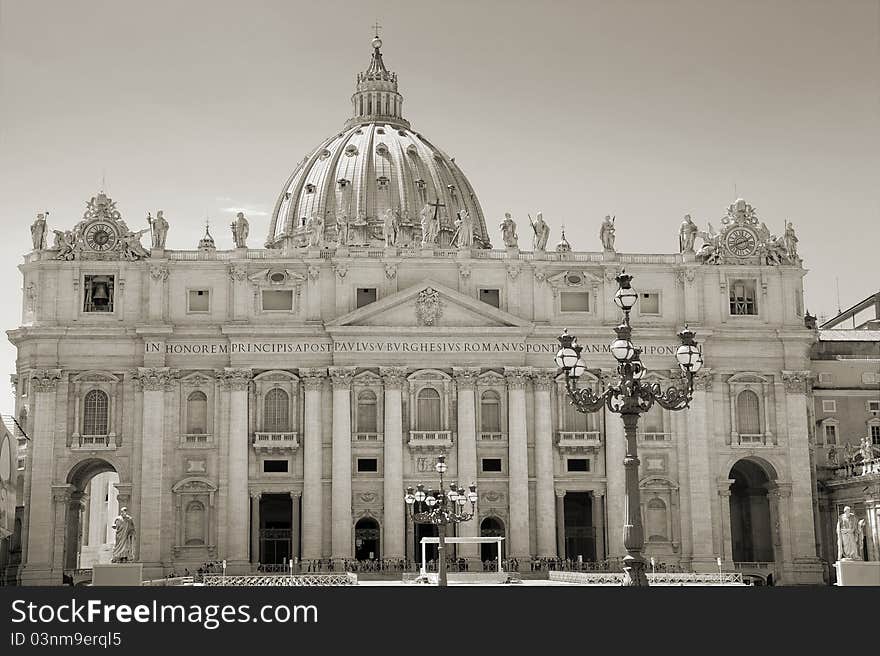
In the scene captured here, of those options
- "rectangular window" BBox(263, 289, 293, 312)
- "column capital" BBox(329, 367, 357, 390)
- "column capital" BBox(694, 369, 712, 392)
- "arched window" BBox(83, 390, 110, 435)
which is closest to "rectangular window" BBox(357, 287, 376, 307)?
"rectangular window" BBox(263, 289, 293, 312)

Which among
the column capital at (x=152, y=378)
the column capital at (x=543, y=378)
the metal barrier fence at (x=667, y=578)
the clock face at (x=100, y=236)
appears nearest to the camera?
the metal barrier fence at (x=667, y=578)

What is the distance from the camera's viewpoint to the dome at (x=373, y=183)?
10831 cm

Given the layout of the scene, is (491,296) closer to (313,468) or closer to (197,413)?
(313,468)

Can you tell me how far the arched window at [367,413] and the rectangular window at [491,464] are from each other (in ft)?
20.0

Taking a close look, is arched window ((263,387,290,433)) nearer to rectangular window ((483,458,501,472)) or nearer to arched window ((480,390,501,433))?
arched window ((480,390,501,433))

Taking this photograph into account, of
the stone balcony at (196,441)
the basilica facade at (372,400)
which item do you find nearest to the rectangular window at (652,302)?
the basilica facade at (372,400)

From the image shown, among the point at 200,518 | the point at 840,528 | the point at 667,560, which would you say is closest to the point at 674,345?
the point at 667,560

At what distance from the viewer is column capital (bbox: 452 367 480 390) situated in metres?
70.6

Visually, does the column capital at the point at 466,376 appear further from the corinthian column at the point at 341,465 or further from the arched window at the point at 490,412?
the corinthian column at the point at 341,465

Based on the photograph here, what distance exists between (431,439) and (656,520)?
42.3 feet

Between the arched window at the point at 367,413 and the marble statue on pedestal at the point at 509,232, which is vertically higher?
the marble statue on pedestal at the point at 509,232

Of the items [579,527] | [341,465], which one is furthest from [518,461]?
[341,465]

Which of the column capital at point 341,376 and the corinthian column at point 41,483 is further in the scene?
the column capital at point 341,376

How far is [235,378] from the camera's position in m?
70.1
